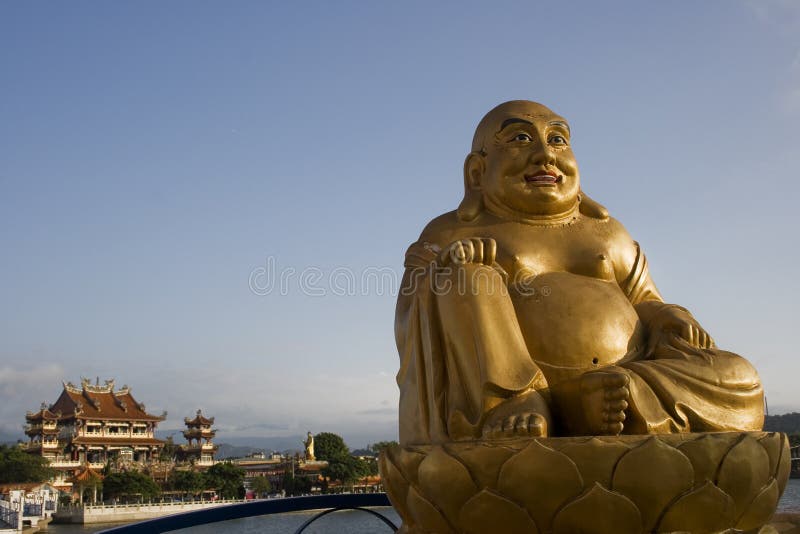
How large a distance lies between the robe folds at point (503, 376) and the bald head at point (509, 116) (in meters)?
1.05

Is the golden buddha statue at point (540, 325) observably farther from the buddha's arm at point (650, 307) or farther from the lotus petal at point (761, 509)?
the lotus petal at point (761, 509)

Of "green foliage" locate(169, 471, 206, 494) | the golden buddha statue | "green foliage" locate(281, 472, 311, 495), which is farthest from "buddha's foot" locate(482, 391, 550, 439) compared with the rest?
"green foliage" locate(281, 472, 311, 495)

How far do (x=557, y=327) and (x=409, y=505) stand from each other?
105 cm

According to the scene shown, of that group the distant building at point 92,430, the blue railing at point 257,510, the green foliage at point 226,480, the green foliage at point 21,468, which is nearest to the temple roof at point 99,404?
the distant building at point 92,430

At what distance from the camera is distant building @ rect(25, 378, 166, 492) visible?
105ft

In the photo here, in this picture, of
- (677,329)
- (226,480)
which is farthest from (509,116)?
(226,480)

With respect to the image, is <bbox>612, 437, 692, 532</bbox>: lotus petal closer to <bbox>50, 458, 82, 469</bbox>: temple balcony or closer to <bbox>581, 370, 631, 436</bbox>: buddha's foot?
<bbox>581, 370, 631, 436</bbox>: buddha's foot

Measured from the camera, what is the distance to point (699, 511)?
2.62 m

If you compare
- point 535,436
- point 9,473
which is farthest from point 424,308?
point 9,473

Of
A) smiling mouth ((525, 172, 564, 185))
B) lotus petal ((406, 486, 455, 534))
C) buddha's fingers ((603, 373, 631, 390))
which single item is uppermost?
smiling mouth ((525, 172, 564, 185))

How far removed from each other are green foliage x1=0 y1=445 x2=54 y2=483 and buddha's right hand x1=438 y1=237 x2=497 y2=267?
101 ft

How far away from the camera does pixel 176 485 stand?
2969 cm

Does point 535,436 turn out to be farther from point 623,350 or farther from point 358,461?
point 358,461

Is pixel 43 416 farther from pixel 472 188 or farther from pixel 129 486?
pixel 472 188
